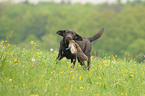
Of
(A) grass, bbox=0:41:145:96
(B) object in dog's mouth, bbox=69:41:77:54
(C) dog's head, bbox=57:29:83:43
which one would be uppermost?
(C) dog's head, bbox=57:29:83:43

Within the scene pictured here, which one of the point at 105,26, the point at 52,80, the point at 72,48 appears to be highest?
the point at 105,26

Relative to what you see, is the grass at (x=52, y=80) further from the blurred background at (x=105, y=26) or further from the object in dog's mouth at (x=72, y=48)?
the blurred background at (x=105, y=26)

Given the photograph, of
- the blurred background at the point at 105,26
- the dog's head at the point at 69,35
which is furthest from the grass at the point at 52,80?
the blurred background at the point at 105,26

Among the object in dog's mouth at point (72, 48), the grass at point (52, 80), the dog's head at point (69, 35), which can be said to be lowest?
the grass at point (52, 80)

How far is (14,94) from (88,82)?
211cm

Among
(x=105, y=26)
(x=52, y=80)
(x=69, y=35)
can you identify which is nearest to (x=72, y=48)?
(x=69, y=35)

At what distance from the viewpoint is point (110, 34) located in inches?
1713

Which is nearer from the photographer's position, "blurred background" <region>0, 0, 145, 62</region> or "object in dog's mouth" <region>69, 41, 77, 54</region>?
"object in dog's mouth" <region>69, 41, 77, 54</region>

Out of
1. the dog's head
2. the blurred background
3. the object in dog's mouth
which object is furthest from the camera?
the blurred background

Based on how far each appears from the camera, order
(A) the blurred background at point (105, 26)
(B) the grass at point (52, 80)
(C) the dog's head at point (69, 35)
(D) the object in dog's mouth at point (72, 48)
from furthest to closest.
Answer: (A) the blurred background at point (105, 26)
(C) the dog's head at point (69, 35)
(D) the object in dog's mouth at point (72, 48)
(B) the grass at point (52, 80)

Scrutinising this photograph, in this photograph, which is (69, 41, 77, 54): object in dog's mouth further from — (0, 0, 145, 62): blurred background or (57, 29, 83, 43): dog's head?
(0, 0, 145, 62): blurred background

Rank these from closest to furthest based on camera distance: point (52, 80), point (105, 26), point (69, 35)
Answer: point (52, 80) → point (69, 35) → point (105, 26)

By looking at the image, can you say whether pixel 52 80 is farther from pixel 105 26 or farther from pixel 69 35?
pixel 105 26

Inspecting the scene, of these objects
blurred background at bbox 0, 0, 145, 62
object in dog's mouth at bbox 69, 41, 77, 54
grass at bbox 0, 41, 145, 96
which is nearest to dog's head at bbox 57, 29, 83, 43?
object in dog's mouth at bbox 69, 41, 77, 54
